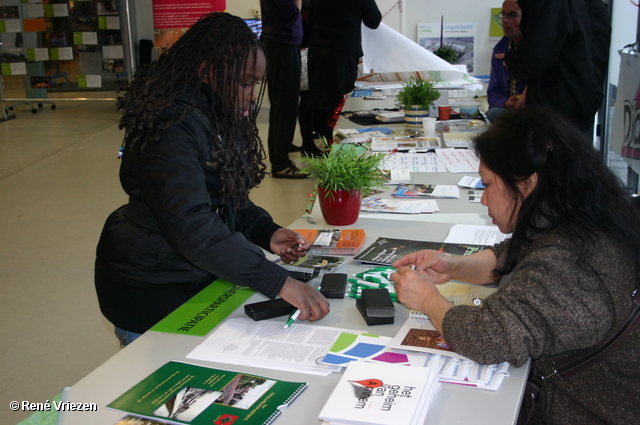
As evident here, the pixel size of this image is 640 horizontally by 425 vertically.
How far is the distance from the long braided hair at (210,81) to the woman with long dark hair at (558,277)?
1.90ft

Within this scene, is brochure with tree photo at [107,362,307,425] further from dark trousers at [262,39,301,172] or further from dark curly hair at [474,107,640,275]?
dark trousers at [262,39,301,172]

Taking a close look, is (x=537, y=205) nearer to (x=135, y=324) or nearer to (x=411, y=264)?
(x=411, y=264)

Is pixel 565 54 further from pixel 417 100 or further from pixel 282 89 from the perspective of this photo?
pixel 282 89


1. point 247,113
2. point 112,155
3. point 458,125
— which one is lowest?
point 112,155

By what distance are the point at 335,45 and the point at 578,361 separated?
2.97 metres

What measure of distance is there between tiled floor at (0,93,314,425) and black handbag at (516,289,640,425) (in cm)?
181

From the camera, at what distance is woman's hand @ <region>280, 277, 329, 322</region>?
1.26m

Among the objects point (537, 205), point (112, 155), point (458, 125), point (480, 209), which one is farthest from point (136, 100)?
point (112, 155)

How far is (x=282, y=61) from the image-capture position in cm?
431

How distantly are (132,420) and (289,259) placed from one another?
2.48 ft

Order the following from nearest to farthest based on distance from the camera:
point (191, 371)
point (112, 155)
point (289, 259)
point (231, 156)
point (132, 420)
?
point (132, 420) → point (191, 371) → point (231, 156) → point (289, 259) → point (112, 155)

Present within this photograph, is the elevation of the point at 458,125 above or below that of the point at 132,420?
above

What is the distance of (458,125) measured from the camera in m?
3.49

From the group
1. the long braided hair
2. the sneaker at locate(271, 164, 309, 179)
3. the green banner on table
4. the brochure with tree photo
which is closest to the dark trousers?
the sneaker at locate(271, 164, 309, 179)
